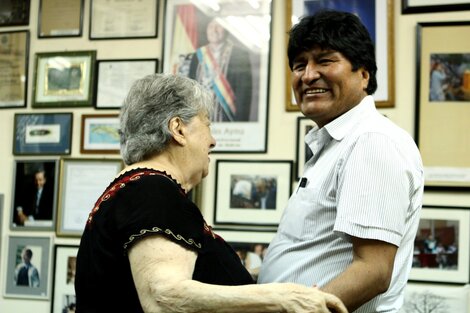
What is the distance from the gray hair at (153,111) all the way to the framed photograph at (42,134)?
1578mm

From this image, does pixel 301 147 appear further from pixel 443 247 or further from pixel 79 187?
pixel 79 187

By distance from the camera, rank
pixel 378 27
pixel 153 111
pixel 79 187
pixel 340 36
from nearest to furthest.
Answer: pixel 153 111, pixel 340 36, pixel 378 27, pixel 79 187

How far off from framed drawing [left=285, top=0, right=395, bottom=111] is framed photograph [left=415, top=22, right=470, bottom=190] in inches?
4.5

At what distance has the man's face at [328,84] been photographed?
1.55m

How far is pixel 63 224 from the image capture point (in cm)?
291

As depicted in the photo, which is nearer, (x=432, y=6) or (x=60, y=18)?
(x=432, y=6)

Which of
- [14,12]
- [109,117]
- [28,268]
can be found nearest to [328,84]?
[109,117]

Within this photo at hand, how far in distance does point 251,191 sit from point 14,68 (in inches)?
53.5

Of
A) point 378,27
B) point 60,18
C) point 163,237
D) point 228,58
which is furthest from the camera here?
point 60,18

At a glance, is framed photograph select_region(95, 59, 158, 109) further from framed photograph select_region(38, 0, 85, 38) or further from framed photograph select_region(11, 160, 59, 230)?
framed photograph select_region(11, 160, 59, 230)

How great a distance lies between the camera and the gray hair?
4.64ft

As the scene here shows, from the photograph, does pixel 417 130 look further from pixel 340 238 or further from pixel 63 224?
pixel 63 224

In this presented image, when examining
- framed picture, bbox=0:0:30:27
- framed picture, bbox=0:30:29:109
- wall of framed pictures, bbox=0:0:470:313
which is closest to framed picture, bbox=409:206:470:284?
wall of framed pictures, bbox=0:0:470:313

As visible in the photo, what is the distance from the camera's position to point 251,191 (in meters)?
2.71
